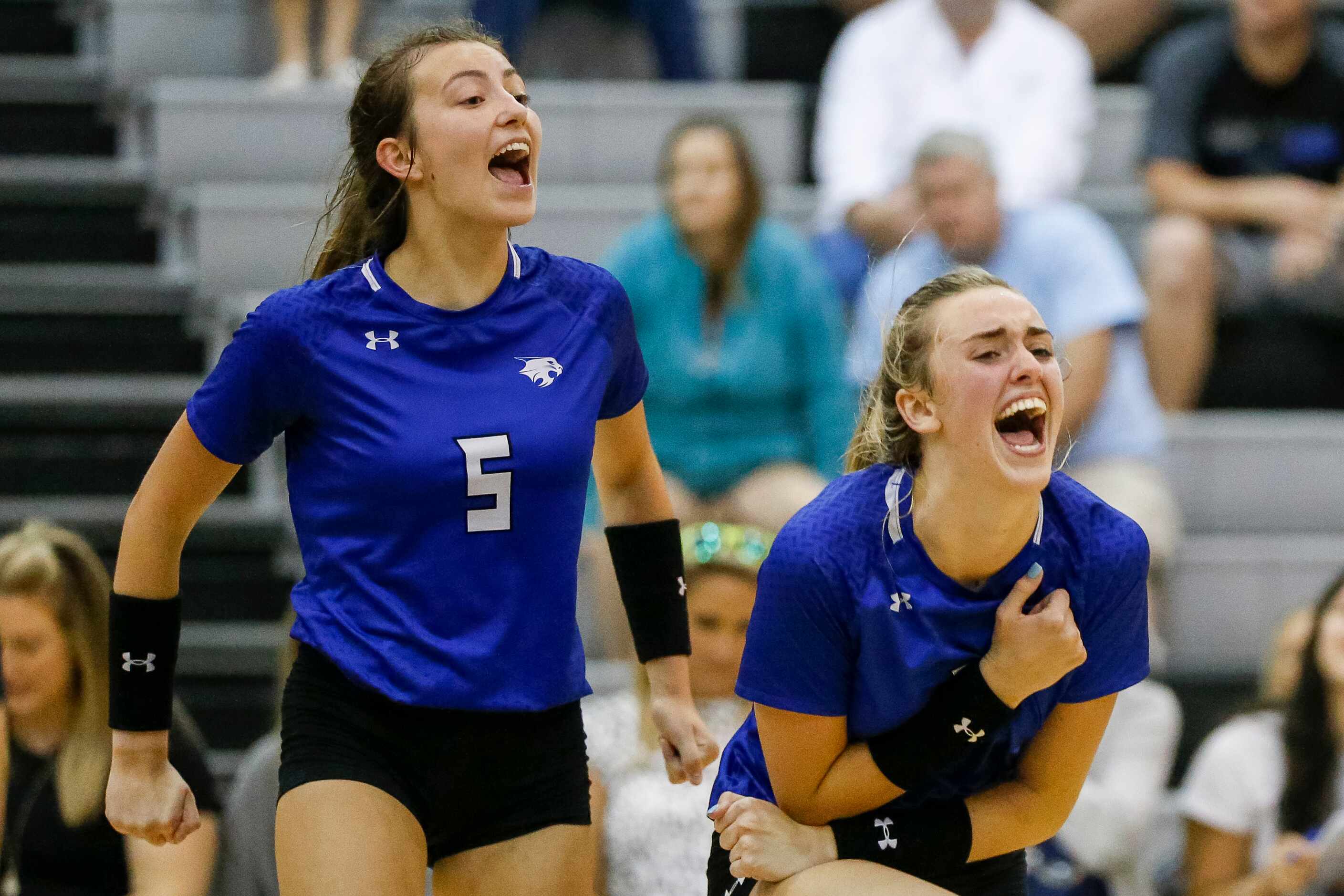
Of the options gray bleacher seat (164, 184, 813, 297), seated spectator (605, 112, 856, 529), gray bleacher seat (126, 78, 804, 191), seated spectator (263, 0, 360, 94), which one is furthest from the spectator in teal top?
seated spectator (263, 0, 360, 94)

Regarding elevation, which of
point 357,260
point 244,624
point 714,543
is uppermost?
point 357,260

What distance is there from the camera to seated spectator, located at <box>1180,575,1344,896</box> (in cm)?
398

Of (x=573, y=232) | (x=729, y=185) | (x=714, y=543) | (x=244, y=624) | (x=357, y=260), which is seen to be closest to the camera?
(x=357, y=260)

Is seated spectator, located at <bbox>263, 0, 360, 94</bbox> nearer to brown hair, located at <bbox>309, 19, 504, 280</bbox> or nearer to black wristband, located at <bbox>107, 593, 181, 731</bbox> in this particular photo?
brown hair, located at <bbox>309, 19, 504, 280</bbox>

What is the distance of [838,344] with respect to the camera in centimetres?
479

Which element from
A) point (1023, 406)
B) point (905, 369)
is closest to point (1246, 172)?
point (905, 369)

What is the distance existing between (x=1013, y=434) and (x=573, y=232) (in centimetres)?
346

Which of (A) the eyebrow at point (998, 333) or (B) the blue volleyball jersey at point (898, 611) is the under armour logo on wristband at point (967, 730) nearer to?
(B) the blue volleyball jersey at point (898, 611)

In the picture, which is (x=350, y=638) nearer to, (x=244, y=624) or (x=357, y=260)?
(x=357, y=260)

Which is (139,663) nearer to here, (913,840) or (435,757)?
(435,757)

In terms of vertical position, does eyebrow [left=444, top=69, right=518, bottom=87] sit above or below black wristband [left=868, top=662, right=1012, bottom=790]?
above

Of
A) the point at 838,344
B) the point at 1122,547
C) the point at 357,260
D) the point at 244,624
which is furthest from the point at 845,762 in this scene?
the point at 244,624

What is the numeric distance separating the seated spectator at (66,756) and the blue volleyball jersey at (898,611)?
1.61 metres

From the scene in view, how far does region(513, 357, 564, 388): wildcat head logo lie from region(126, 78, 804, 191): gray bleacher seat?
11.5 ft
